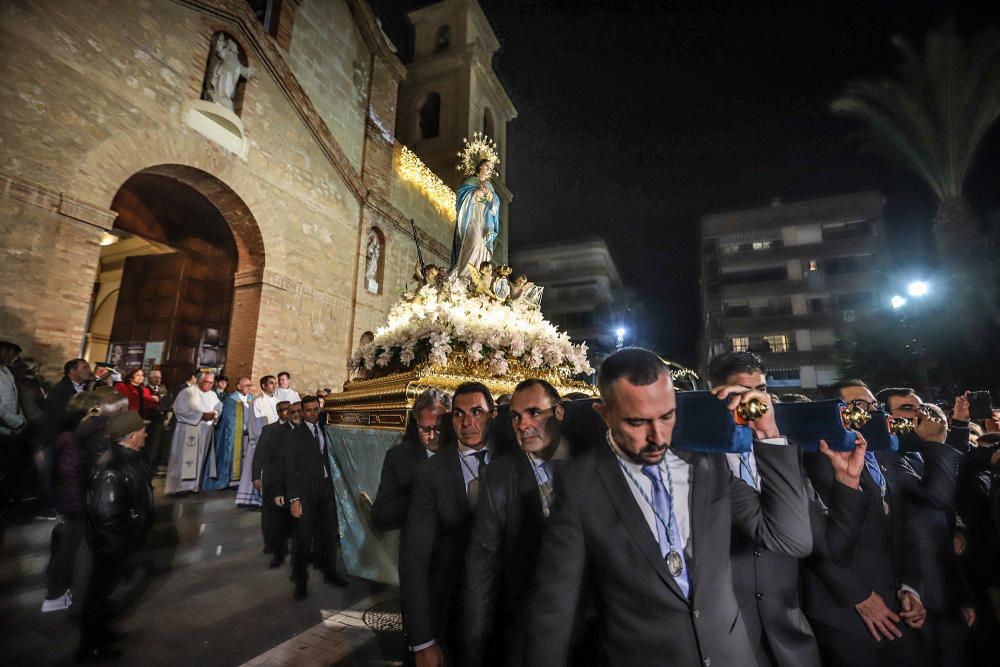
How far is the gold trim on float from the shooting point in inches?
173

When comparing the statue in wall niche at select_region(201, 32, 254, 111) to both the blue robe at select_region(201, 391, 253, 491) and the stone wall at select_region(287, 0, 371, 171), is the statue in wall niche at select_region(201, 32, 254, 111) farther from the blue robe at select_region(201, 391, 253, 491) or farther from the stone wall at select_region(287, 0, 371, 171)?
the blue robe at select_region(201, 391, 253, 491)

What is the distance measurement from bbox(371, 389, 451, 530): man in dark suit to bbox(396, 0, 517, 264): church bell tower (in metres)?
17.7

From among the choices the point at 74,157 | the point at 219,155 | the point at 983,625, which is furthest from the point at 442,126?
the point at 983,625

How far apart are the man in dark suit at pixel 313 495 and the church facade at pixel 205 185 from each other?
4575 millimetres

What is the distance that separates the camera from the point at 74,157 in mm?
7148

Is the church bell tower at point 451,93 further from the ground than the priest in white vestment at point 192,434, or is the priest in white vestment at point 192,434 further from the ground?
the church bell tower at point 451,93

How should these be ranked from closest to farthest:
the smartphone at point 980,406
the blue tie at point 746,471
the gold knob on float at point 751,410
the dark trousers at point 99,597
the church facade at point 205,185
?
the gold knob on float at point 751,410 → the blue tie at point 746,471 → the smartphone at point 980,406 → the dark trousers at point 99,597 → the church facade at point 205,185

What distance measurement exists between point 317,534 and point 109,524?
91.3 inches

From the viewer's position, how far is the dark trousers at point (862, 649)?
2.25 m

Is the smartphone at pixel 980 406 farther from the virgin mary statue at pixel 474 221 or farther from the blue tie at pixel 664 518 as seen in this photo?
the virgin mary statue at pixel 474 221

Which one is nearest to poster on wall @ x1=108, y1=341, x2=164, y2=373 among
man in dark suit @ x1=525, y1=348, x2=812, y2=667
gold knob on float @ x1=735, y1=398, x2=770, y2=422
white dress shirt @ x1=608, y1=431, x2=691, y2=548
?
man in dark suit @ x1=525, y1=348, x2=812, y2=667

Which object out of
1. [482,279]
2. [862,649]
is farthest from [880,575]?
[482,279]

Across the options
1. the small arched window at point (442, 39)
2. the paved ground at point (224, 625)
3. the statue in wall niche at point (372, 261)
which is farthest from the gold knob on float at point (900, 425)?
the small arched window at point (442, 39)

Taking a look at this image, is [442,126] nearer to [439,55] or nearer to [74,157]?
[439,55]
